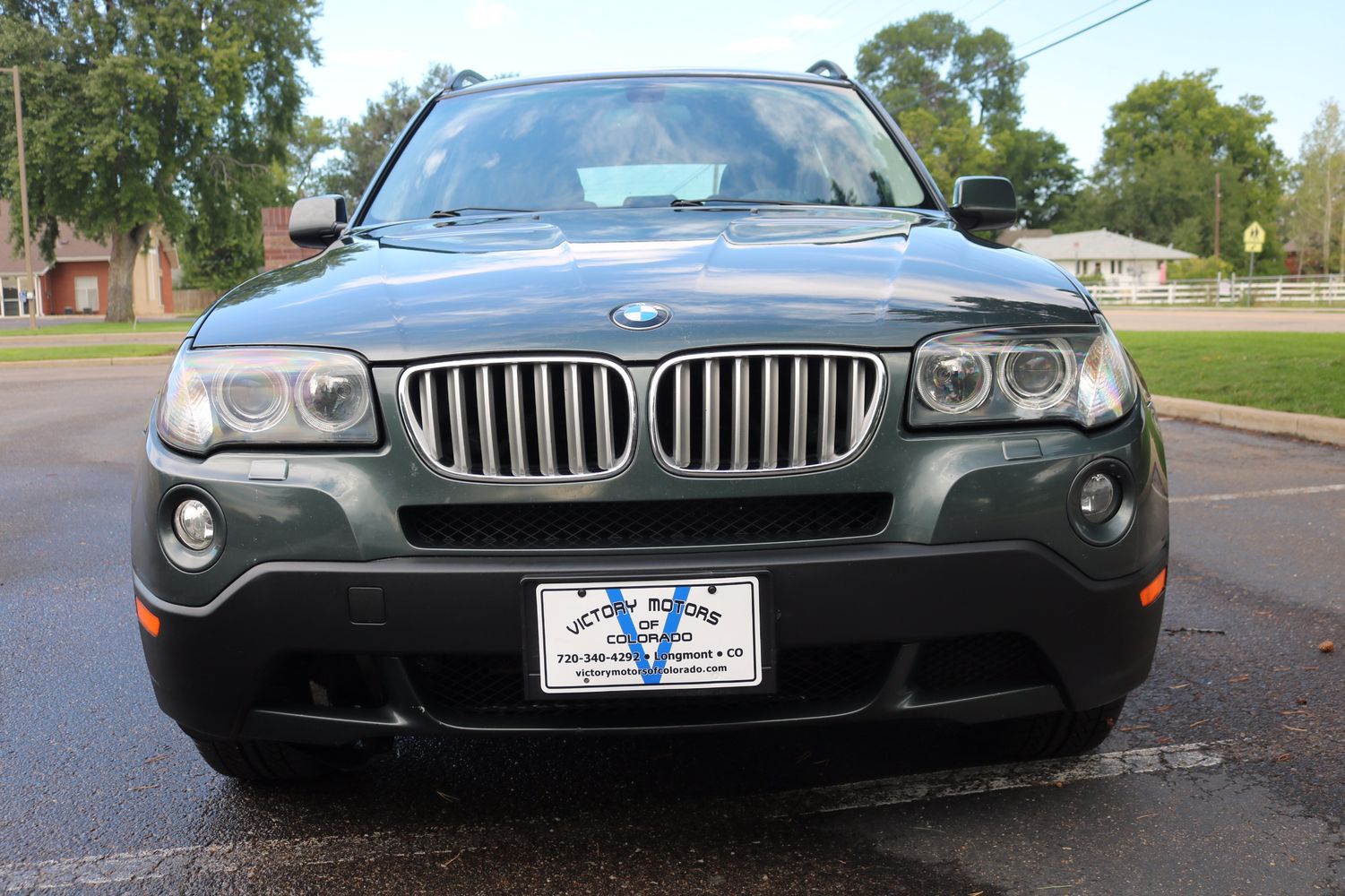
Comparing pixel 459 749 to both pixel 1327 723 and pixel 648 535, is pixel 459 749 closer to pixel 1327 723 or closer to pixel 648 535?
pixel 648 535

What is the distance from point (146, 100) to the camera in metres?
36.7

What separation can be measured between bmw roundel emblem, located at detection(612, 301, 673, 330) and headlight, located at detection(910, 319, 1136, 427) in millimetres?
454

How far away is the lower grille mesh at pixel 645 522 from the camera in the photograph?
2.09 m

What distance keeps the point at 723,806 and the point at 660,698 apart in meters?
0.52

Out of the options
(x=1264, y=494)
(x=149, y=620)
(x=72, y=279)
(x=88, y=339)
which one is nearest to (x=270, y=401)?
(x=149, y=620)

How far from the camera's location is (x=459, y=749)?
287 centimetres

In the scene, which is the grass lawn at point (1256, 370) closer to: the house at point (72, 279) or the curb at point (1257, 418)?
the curb at point (1257, 418)

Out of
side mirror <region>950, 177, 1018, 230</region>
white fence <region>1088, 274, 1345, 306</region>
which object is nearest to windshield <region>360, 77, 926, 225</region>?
side mirror <region>950, 177, 1018, 230</region>

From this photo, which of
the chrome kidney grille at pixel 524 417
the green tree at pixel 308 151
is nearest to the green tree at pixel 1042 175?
the green tree at pixel 308 151

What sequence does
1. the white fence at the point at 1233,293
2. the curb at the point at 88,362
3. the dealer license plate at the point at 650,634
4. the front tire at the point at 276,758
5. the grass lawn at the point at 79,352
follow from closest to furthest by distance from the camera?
the dealer license plate at the point at 650,634 → the front tire at the point at 276,758 → the curb at the point at 88,362 → the grass lawn at the point at 79,352 → the white fence at the point at 1233,293

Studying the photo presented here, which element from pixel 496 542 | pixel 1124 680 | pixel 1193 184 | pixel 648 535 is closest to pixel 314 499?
pixel 496 542

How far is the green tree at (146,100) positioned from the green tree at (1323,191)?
2294 inches

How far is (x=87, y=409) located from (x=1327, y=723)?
10.8m

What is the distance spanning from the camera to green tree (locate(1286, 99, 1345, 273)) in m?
71.2
